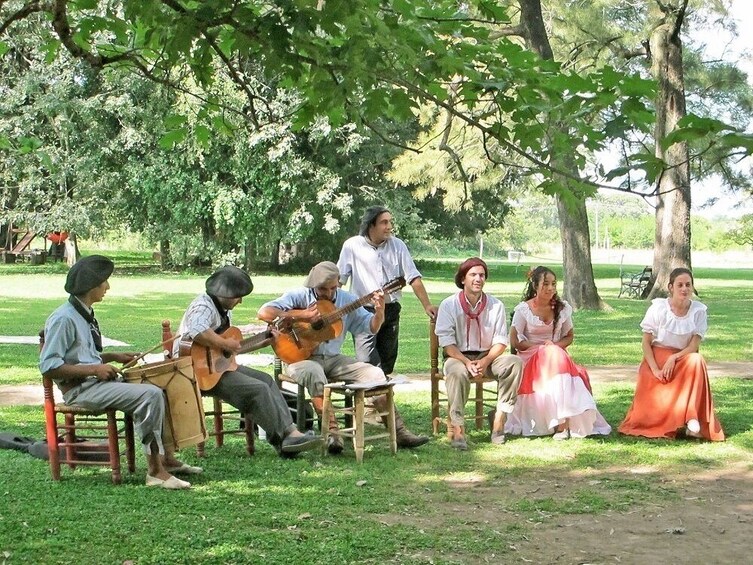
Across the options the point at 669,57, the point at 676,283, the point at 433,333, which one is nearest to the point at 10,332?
the point at 433,333

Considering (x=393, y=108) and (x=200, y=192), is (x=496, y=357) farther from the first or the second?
(x=200, y=192)

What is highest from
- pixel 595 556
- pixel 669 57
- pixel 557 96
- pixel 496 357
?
pixel 669 57

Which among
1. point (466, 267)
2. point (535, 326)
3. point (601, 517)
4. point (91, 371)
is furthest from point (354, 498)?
point (535, 326)

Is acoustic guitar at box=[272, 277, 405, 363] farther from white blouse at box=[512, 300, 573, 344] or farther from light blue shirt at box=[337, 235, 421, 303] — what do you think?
white blouse at box=[512, 300, 573, 344]

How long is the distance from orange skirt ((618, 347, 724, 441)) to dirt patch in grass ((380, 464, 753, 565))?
93cm

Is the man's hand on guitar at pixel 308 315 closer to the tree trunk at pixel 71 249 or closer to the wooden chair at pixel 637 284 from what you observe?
the wooden chair at pixel 637 284

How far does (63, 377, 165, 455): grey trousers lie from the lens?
614 cm

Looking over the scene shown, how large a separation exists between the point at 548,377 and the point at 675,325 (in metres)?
1.08

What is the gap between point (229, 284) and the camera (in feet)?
22.8

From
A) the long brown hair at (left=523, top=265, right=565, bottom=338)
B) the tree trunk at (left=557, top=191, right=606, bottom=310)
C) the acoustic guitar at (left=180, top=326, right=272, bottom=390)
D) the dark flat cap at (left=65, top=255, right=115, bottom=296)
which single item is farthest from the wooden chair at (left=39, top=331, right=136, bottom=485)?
the tree trunk at (left=557, top=191, right=606, bottom=310)

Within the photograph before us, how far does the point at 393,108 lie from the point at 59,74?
32.5m

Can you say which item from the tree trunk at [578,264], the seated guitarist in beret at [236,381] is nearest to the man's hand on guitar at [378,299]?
the seated guitarist in beret at [236,381]

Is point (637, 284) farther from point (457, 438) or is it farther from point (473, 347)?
point (457, 438)

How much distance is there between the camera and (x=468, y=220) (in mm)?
43281
